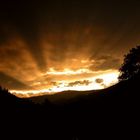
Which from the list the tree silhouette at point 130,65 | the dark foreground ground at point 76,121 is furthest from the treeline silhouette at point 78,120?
the tree silhouette at point 130,65

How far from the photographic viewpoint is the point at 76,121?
6444cm

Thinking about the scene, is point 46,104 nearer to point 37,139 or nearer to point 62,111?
point 62,111

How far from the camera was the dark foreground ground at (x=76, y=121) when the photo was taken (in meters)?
42.3

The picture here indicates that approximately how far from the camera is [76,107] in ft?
245

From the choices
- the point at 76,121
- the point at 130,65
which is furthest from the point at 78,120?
the point at 130,65

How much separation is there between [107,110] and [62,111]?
78.3 feet

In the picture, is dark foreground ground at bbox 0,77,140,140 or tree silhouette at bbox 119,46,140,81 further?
tree silhouette at bbox 119,46,140,81

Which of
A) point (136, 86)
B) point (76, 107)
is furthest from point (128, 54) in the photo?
point (136, 86)

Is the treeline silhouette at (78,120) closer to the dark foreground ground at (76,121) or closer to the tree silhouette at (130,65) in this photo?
the dark foreground ground at (76,121)

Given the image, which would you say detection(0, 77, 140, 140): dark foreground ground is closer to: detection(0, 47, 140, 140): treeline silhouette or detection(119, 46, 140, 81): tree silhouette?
detection(0, 47, 140, 140): treeline silhouette

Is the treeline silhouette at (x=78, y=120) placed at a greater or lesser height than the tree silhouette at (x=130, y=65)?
lesser

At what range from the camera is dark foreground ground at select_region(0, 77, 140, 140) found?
42.3 meters

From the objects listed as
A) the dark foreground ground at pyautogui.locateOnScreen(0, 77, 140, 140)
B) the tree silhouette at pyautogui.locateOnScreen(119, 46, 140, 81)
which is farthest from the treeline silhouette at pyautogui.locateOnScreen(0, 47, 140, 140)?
the tree silhouette at pyautogui.locateOnScreen(119, 46, 140, 81)

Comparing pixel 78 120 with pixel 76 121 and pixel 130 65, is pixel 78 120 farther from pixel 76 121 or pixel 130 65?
pixel 130 65
